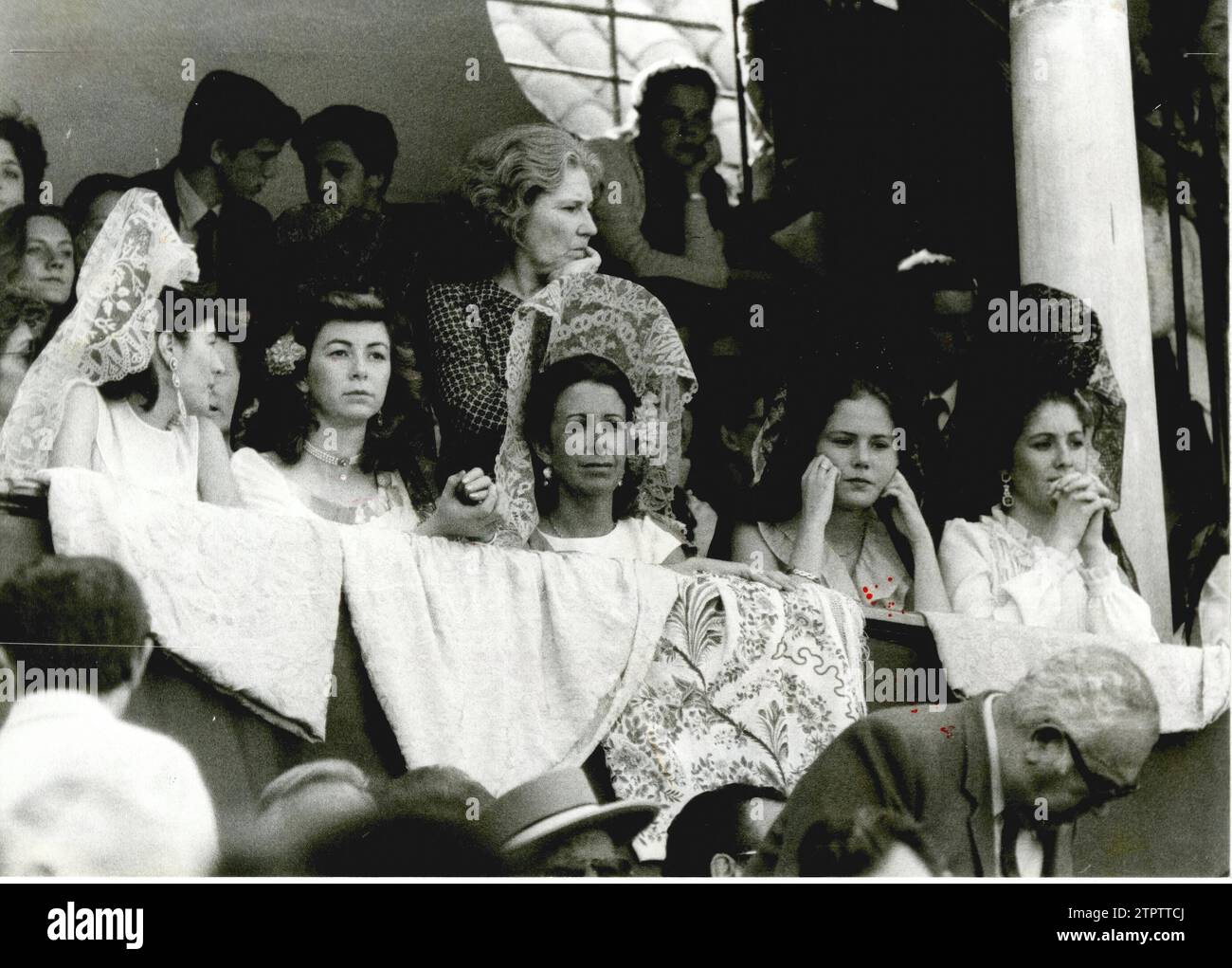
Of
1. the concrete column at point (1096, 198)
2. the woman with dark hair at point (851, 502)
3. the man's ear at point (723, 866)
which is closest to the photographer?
the man's ear at point (723, 866)

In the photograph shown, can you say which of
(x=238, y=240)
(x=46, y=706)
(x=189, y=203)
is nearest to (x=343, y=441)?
(x=238, y=240)

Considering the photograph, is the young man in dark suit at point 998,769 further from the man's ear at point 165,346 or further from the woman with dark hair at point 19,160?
the woman with dark hair at point 19,160

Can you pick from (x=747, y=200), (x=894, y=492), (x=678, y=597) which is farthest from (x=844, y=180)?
(x=678, y=597)

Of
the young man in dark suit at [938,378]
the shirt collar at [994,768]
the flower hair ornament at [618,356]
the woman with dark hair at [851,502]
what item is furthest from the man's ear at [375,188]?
the shirt collar at [994,768]

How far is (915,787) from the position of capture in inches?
340

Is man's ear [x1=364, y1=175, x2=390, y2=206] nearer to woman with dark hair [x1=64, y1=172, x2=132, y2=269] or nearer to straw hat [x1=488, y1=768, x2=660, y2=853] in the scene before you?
woman with dark hair [x1=64, y1=172, x2=132, y2=269]

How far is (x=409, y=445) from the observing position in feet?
28.4

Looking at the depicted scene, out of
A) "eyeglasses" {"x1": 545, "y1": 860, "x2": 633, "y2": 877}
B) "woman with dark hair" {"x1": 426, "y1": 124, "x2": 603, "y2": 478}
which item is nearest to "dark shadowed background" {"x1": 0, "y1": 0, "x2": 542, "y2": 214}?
"woman with dark hair" {"x1": 426, "y1": 124, "x2": 603, "y2": 478}

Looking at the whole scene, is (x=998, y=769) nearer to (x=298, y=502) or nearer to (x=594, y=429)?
(x=594, y=429)

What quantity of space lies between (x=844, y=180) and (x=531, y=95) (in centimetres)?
130

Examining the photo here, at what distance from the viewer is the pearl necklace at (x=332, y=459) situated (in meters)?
8.52

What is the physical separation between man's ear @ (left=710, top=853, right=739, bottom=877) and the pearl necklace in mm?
1870

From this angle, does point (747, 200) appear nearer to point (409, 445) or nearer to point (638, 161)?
point (638, 161)

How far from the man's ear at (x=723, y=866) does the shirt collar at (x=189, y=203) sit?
2899mm
